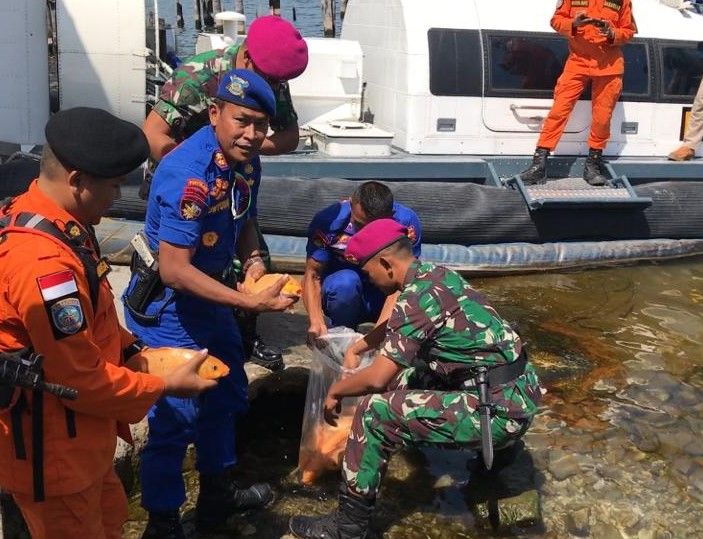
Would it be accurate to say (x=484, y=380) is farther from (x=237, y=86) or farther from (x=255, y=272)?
(x=237, y=86)

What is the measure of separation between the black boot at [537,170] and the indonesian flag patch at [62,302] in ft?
17.6

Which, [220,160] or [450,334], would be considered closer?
[220,160]

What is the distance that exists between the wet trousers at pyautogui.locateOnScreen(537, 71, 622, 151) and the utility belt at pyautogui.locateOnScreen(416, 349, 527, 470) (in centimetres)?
383

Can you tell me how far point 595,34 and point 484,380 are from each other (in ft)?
14.0

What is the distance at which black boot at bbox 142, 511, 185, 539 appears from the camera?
290 centimetres

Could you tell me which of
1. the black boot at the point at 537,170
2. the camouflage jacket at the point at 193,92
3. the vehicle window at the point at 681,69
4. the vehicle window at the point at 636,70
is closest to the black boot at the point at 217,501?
the camouflage jacket at the point at 193,92

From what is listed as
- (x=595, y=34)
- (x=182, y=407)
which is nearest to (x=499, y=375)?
(x=182, y=407)

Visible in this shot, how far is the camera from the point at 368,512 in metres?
3.13

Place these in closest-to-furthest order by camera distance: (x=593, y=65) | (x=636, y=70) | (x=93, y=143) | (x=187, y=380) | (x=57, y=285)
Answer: (x=57, y=285) → (x=93, y=143) → (x=187, y=380) → (x=593, y=65) → (x=636, y=70)

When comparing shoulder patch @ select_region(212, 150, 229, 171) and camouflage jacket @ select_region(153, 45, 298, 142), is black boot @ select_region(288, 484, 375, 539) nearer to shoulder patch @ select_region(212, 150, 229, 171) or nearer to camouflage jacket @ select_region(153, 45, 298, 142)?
shoulder patch @ select_region(212, 150, 229, 171)

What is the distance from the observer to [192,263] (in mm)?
2869

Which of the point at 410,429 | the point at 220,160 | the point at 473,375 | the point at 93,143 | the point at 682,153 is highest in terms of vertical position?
the point at 93,143

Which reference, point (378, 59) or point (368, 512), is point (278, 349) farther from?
point (378, 59)

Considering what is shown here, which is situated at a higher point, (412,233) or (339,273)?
(412,233)
